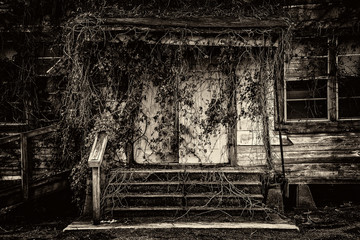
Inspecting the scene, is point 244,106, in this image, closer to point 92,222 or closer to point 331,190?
point 331,190

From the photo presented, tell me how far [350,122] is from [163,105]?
4435 mm

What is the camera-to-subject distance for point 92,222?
603cm

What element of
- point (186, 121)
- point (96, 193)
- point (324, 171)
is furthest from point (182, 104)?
point (324, 171)

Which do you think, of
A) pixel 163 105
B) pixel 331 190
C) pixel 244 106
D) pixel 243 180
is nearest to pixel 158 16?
pixel 163 105

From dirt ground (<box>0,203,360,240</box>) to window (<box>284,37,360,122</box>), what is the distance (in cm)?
229

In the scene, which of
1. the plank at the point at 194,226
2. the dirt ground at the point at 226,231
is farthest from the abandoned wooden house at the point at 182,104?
the dirt ground at the point at 226,231

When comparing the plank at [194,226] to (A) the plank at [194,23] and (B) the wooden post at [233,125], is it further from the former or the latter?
(A) the plank at [194,23]

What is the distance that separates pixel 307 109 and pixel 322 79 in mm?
799

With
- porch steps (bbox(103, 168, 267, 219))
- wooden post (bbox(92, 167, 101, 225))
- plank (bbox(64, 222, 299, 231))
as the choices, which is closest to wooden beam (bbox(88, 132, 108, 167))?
wooden post (bbox(92, 167, 101, 225))

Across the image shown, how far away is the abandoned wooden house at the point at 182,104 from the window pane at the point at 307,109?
0.03 meters

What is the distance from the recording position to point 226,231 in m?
5.69

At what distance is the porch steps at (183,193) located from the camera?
646cm

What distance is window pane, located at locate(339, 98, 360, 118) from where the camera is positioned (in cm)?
845

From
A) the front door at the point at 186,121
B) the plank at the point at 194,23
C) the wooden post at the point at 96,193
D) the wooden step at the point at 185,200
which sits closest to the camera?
the wooden post at the point at 96,193
